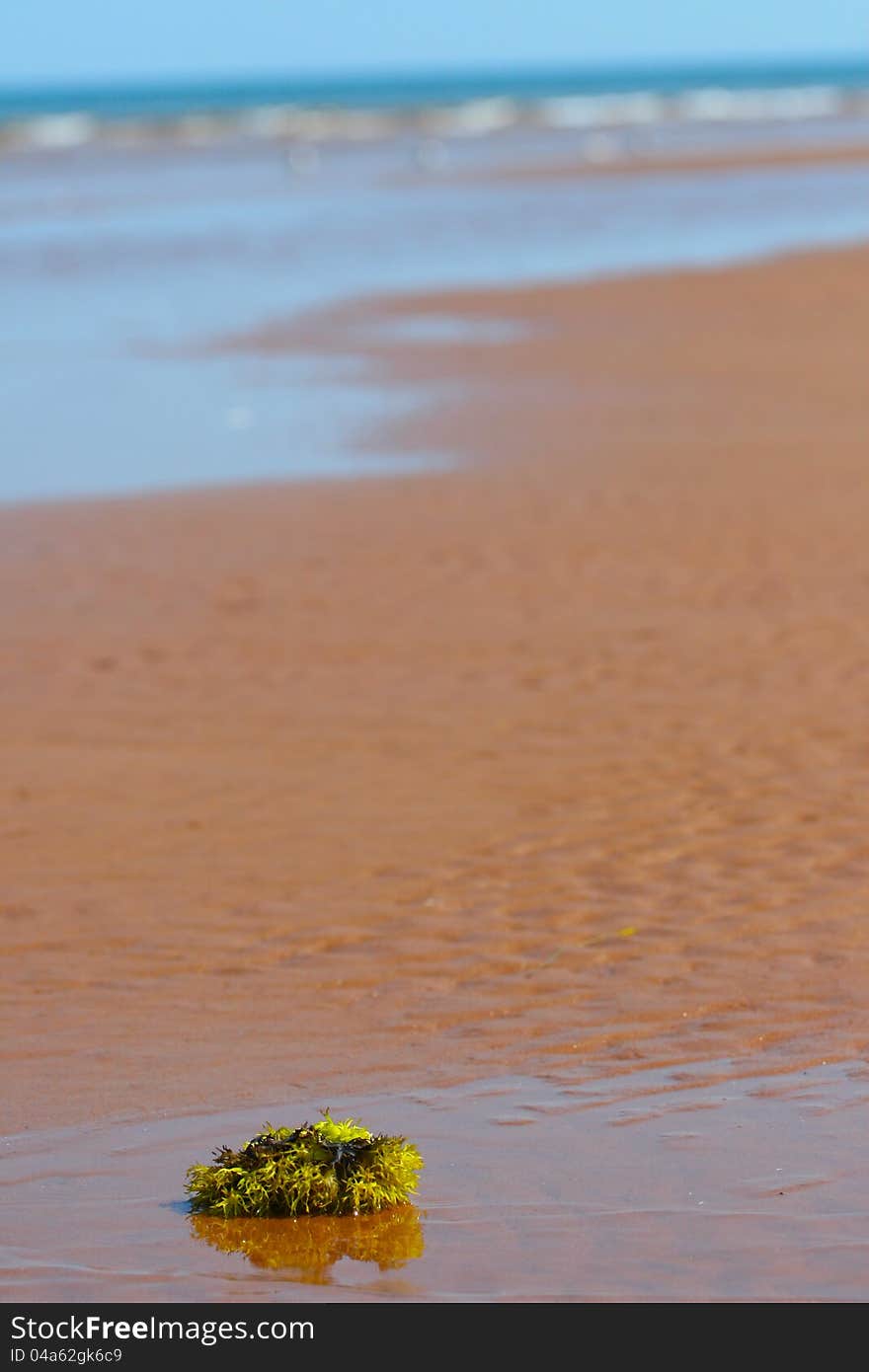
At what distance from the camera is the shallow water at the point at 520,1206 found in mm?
3525

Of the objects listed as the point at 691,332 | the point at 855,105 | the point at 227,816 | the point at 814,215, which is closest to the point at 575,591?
the point at 227,816

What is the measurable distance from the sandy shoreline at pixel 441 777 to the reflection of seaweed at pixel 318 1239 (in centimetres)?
63

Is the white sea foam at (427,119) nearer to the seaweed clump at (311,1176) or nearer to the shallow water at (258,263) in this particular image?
the shallow water at (258,263)

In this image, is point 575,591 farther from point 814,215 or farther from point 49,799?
point 814,215

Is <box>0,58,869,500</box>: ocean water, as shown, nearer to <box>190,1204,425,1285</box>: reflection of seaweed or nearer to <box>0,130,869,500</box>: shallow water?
<box>0,130,869,500</box>: shallow water

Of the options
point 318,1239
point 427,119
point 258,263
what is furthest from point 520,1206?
point 427,119

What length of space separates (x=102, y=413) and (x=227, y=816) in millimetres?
8046

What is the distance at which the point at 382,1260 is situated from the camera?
11.8ft

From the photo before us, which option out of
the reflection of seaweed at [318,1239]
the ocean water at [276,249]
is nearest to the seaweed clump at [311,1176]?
the reflection of seaweed at [318,1239]

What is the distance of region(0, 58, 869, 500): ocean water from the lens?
1291 centimetres

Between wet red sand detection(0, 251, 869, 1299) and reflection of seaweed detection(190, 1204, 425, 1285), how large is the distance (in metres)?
0.28

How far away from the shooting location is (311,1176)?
3.69m

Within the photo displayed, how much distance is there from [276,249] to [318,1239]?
22.4 metres

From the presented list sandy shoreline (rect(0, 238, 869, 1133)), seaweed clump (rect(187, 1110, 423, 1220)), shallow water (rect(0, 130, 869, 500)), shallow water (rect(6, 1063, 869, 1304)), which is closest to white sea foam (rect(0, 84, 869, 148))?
shallow water (rect(0, 130, 869, 500))
